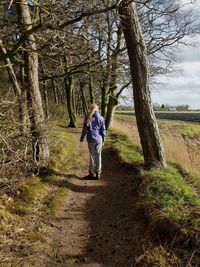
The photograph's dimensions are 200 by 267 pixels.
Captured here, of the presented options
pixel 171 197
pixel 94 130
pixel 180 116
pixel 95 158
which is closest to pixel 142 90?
pixel 94 130

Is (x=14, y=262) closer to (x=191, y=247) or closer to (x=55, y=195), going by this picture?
(x=191, y=247)

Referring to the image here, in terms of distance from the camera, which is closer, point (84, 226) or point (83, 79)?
point (84, 226)

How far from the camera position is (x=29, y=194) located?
8797 millimetres

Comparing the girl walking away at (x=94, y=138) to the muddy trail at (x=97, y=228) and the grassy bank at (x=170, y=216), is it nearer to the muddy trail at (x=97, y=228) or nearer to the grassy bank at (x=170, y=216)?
the muddy trail at (x=97, y=228)

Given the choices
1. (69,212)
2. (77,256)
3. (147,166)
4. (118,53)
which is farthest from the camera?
(118,53)

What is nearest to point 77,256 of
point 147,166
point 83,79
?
point 147,166

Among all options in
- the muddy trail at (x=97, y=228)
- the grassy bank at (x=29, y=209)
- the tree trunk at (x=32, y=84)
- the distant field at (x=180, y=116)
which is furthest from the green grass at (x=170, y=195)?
the distant field at (x=180, y=116)

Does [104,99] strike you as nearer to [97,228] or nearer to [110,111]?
[110,111]

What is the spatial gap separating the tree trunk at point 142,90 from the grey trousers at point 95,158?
48.6 inches

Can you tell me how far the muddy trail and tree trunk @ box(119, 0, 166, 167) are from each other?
0.83 m

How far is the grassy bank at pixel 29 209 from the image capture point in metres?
6.23

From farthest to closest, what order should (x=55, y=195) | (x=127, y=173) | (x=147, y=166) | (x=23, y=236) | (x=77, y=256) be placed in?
1. (x=127, y=173)
2. (x=147, y=166)
3. (x=55, y=195)
4. (x=23, y=236)
5. (x=77, y=256)

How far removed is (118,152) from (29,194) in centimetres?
635

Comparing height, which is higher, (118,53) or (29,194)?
(118,53)
